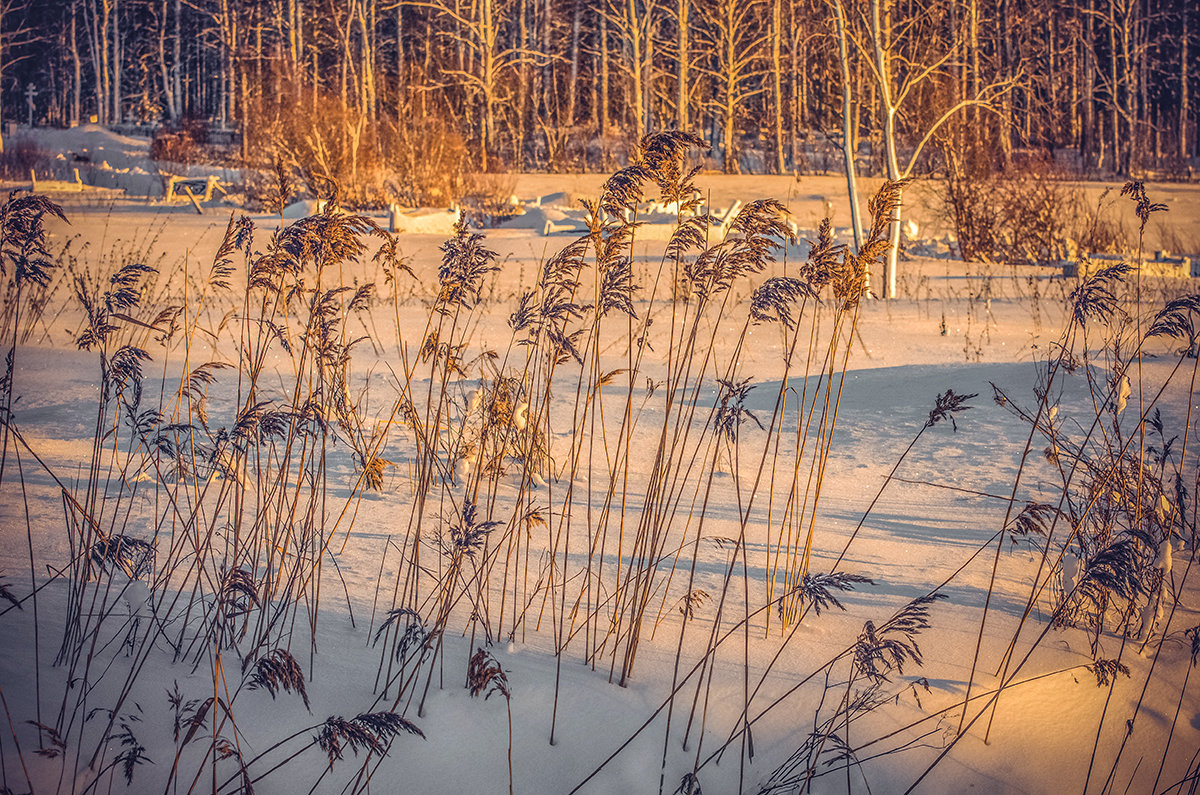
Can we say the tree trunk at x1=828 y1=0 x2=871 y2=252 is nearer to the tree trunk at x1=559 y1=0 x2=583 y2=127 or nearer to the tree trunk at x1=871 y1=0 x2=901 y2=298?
the tree trunk at x1=871 y1=0 x2=901 y2=298

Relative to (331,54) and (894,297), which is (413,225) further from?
(331,54)

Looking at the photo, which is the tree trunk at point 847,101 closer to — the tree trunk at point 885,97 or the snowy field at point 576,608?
the tree trunk at point 885,97

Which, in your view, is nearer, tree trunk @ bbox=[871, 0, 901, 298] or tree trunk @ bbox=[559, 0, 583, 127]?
tree trunk @ bbox=[871, 0, 901, 298]

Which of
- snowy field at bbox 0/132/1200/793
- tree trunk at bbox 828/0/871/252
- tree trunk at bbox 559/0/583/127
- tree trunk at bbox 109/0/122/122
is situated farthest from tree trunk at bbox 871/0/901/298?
tree trunk at bbox 109/0/122/122

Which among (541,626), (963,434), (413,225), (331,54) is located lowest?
(541,626)

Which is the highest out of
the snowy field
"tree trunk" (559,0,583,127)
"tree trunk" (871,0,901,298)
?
"tree trunk" (559,0,583,127)

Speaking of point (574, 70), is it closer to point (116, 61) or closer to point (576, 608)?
point (116, 61)

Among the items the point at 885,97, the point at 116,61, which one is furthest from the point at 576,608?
the point at 116,61

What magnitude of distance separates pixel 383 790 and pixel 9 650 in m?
0.95

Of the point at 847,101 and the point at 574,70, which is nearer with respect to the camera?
the point at 847,101

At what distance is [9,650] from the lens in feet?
6.87

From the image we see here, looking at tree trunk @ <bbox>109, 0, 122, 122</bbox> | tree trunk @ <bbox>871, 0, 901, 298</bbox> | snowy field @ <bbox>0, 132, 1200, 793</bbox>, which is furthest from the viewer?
tree trunk @ <bbox>109, 0, 122, 122</bbox>

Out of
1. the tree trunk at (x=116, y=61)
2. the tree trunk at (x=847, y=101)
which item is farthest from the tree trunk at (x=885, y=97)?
the tree trunk at (x=116, y=61)

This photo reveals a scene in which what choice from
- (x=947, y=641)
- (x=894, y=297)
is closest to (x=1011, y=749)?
(x=947, y=641)
